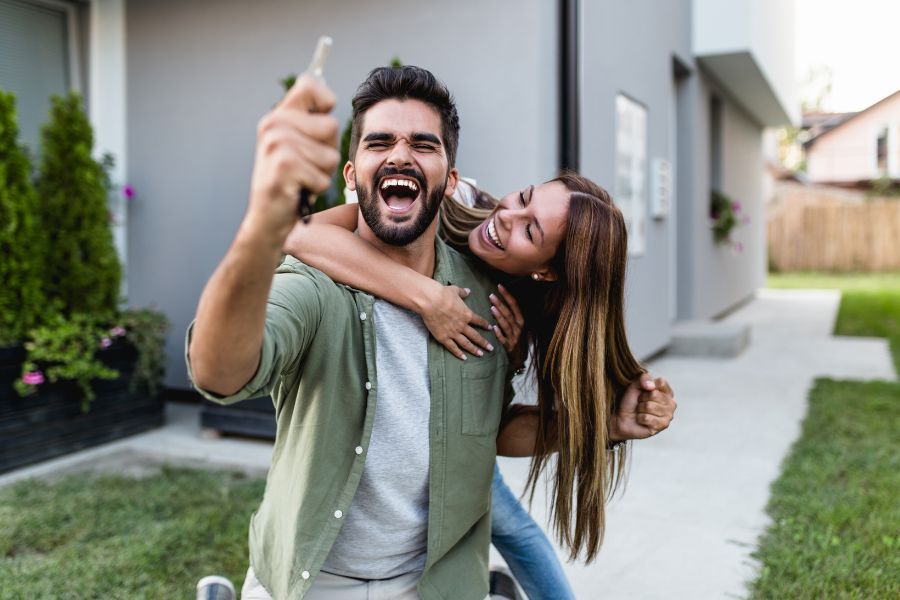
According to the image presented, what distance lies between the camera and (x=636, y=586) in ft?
9.63

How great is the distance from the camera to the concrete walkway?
3.04 m

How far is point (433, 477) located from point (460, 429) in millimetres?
110

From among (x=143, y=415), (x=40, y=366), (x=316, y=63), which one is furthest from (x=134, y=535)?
(x=316, y=63)

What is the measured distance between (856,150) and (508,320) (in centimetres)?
3108

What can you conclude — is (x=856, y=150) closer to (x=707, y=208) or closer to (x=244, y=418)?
(x=707, y=208)

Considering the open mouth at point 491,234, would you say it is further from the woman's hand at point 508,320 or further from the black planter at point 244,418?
the black planter at point 244,418

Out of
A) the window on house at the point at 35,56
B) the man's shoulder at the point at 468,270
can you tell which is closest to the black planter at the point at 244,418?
the window on house at the point at 35,56

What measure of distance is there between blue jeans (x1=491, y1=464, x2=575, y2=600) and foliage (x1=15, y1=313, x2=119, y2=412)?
2.93m

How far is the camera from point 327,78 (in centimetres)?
539

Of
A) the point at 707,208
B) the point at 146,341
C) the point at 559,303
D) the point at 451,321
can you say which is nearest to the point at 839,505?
the point at 559,303

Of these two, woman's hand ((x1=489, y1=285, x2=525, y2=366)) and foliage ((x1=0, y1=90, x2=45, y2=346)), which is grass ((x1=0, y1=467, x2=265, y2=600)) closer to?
foliage ((x1=0, y1=90, x2=45, y2=346))

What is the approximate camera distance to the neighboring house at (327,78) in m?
5.02

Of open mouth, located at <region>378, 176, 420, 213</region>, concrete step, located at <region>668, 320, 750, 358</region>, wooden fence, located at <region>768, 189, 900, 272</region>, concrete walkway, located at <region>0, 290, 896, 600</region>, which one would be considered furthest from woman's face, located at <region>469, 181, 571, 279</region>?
wooden fence, located at <region>768, 189, 900, 272</region>

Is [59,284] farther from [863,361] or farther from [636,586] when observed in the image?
[863,361]
